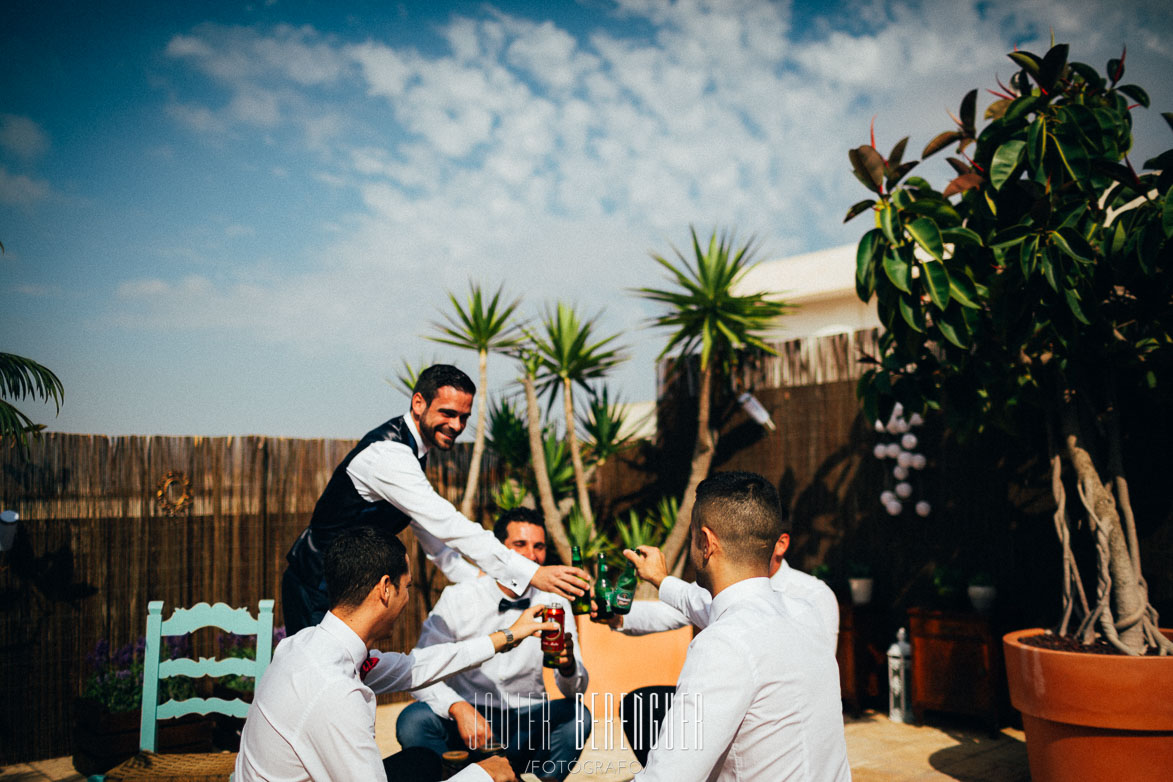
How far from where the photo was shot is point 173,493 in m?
5.48

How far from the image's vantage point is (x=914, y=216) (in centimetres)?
360

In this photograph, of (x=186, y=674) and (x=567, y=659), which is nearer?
(x=567, y=659)

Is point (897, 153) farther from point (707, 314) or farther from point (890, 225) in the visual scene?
point (707, 314)

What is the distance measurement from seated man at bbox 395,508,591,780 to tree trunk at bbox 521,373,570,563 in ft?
11.7

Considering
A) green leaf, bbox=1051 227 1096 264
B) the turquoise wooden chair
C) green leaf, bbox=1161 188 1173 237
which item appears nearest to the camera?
the turquoise wooden chair

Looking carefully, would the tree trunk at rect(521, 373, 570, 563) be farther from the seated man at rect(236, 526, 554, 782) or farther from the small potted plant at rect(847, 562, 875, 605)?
the seated man at rect(236, 526, 554, 782)

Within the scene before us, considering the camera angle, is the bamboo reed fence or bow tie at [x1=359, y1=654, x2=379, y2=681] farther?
the bamboo reed fence

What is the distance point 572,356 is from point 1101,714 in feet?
16.6

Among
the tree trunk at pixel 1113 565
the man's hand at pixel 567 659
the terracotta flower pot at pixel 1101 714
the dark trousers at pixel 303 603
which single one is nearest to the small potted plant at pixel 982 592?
the tree trunk at pixel 1113 565

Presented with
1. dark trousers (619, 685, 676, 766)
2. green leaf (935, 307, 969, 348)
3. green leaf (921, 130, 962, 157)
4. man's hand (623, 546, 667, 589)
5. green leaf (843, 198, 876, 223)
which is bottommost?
dark trousers (619, 685, 676, 766)

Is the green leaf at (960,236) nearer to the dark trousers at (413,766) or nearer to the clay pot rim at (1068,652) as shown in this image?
the clay pot rim at (1068,652)

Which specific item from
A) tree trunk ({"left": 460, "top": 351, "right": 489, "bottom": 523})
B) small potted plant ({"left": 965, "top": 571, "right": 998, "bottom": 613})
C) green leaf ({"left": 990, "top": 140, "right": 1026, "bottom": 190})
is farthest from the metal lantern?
tree trunk ({"left": 460, "top": 351, "right": 489, "bottom": 523})

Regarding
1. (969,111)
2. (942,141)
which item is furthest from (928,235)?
(969,111)

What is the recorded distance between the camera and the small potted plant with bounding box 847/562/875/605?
5684 mm
